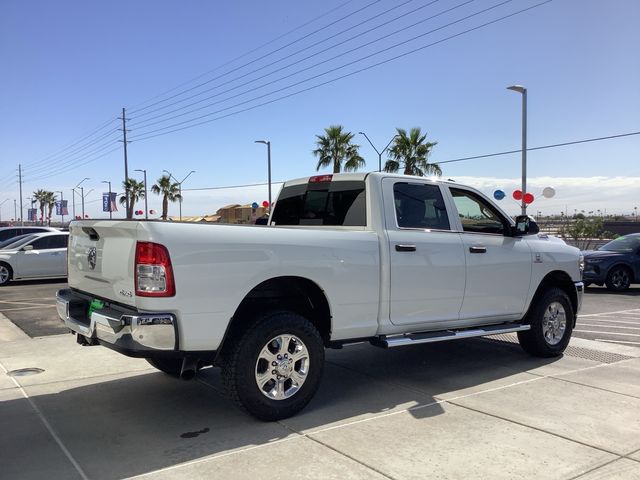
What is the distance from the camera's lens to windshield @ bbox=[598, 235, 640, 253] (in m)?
15.3

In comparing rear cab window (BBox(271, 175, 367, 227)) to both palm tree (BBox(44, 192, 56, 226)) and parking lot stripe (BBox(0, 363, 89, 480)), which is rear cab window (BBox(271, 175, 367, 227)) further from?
palm tree (BBox(44, 192, 56, 226))

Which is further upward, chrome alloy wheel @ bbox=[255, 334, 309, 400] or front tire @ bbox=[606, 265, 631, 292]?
chrome alloy wheel @ bbox=[255, 334, 309, 400]

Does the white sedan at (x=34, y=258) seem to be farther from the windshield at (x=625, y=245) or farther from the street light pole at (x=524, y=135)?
the street light pole at (x=524, y=135)

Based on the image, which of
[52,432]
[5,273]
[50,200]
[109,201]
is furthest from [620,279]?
[50,200]

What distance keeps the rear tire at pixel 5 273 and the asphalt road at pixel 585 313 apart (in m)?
0.24

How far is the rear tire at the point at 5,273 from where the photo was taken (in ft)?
50.0

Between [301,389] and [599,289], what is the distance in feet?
45.9

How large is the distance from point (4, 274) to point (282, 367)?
13.6 meters

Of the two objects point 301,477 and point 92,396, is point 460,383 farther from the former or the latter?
point 92,396

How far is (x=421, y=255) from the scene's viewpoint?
527cm

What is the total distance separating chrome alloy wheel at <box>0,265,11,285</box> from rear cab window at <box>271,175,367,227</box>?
12.0m

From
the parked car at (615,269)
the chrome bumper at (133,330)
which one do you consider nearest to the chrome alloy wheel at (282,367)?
the chrome bumper at (133,330)

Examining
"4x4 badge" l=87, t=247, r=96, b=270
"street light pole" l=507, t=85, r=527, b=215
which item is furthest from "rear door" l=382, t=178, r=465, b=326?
"street light pole" l=507, t=85, r=527, b=215

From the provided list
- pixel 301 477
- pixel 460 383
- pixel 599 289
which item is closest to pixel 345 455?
pixel 301 477
